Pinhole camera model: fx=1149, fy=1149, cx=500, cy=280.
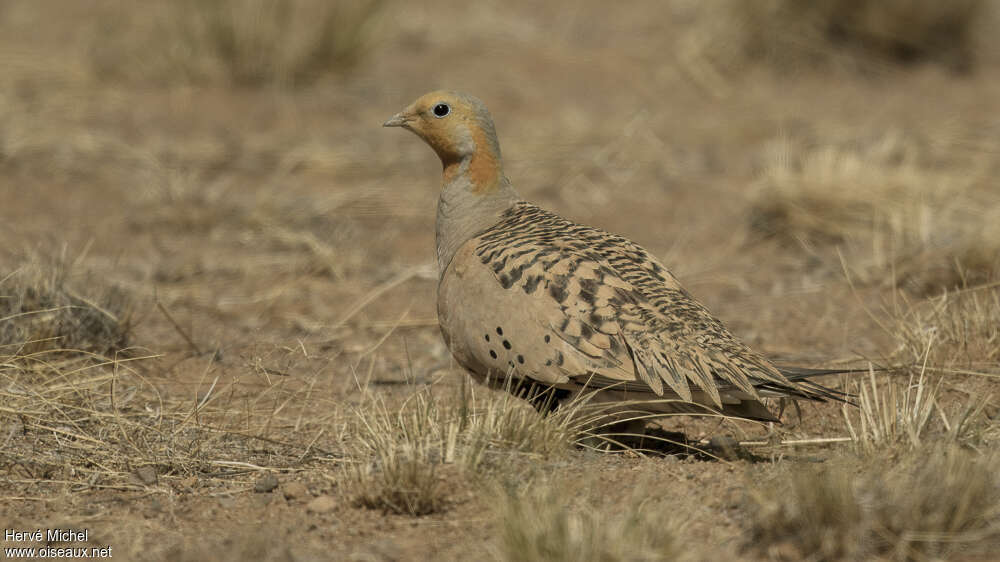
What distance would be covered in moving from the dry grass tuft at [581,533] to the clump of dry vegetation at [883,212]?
331 cm

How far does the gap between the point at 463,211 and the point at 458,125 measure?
1.18 ft

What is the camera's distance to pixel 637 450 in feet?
13.2

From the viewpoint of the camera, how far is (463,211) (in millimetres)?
4715

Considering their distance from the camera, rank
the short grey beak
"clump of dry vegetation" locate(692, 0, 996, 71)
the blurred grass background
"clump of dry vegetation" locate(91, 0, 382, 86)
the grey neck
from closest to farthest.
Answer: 1. the blurred grass background
2. the grey neck
3. the short grey beak
4. "clump of dry vegetation" locate(91, 0, 382, 86)
5. "clump of dry vegetation" locate(692, 0, 996, 71)

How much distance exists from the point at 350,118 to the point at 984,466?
761 centimetres

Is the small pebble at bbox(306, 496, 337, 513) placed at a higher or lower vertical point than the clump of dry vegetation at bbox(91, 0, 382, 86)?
lower

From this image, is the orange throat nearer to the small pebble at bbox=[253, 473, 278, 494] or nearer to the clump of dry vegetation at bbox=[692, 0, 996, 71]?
the small pebble at bbox=[253, 473, 278, 494]

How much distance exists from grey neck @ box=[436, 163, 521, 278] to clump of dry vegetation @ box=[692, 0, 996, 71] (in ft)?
23.4

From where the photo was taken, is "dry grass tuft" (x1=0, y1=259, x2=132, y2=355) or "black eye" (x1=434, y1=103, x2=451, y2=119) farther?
"dry grass tuft" (x1=0, y1=259, x2=132, y2=355)

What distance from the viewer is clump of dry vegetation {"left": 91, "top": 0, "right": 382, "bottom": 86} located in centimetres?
980

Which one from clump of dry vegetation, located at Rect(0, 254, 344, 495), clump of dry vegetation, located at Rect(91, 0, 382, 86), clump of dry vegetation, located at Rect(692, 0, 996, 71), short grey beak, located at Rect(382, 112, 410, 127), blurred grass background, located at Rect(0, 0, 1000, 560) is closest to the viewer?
blurred grass background, located at Rect(0, 0, 1000, 560)

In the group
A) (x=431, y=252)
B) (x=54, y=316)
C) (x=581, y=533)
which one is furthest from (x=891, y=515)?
(x=431, y=252)

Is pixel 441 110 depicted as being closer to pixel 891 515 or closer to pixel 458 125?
pixel 458 125

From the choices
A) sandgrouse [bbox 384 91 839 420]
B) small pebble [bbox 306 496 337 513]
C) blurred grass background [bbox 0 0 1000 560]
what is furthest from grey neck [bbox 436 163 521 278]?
small pebble [bbox 306 496 337 513]
